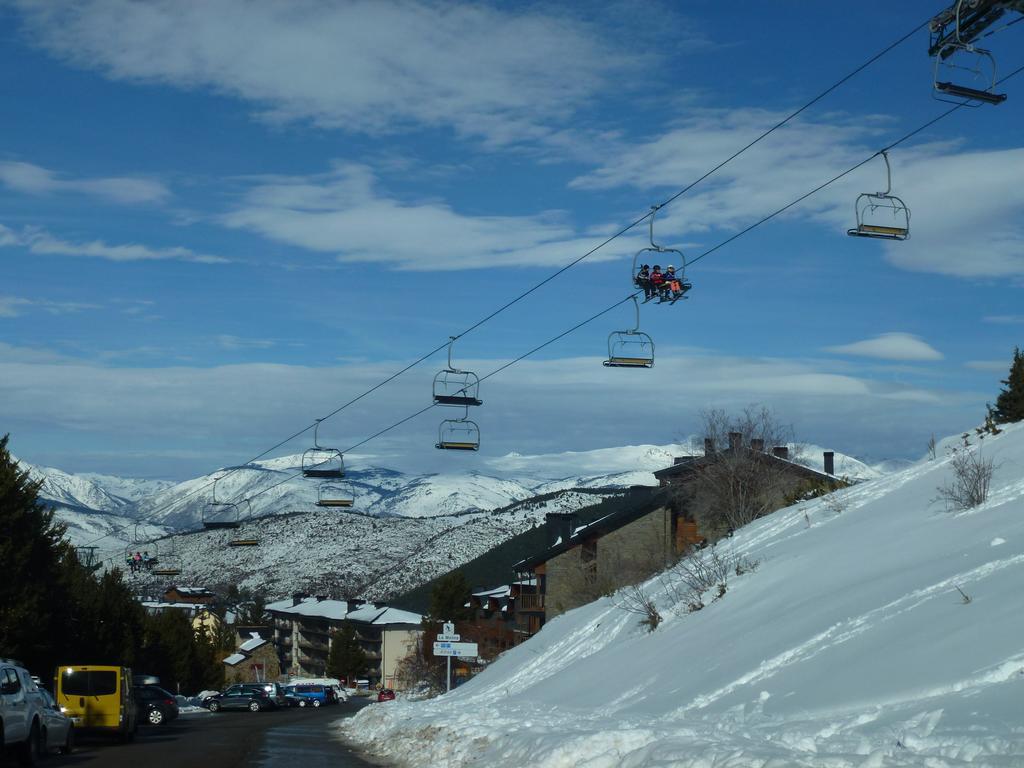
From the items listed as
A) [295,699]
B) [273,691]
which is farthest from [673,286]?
[295,699]

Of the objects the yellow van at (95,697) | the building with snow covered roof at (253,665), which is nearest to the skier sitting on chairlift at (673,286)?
the yellow van at (95,697)

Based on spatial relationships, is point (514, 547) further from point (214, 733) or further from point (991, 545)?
point (991, 545)

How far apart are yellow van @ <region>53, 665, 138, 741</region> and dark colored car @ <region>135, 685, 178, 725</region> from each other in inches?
616

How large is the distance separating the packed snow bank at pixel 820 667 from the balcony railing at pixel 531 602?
46.9 m

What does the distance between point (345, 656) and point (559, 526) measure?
56.5 metres

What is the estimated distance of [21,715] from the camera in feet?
65.9

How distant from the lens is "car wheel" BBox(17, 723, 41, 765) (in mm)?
20312

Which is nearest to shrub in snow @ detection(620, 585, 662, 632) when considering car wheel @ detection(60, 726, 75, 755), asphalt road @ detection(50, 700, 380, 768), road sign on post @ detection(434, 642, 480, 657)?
road sign on post @ detection(434, 642, 480, 657)

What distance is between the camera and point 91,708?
103ft

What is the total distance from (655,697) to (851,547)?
6.09 meters

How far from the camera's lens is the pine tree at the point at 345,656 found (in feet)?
445

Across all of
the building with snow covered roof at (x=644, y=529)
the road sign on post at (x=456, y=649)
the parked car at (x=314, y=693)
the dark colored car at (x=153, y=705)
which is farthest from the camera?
the parked car at (x=314, y=693)

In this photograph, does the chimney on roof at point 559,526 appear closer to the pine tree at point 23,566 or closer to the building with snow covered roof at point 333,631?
the building with snow covered roof at point 333,631

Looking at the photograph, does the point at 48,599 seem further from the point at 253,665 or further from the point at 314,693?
the point at 253,665
